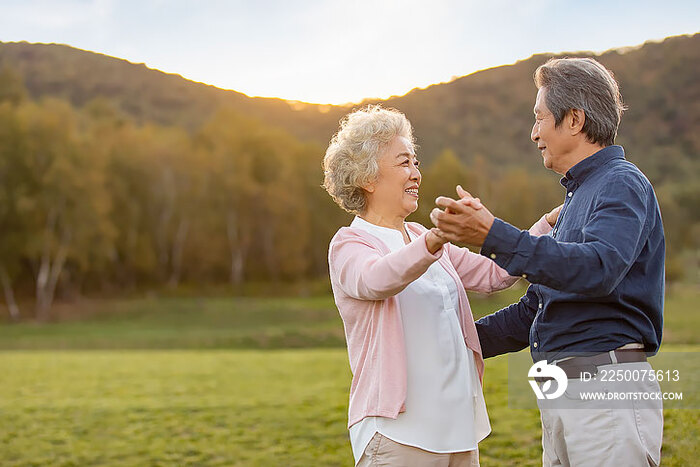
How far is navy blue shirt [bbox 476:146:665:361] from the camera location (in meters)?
2.08

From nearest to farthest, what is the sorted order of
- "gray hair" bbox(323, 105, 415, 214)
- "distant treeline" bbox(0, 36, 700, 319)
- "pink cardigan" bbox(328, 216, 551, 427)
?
"pink cardigan" bbox(328, 216, 551, 427) → "gray hair" bbox(323, 105, 415, 214) → "distant treeline" bbox(0, 36, 700, 319)

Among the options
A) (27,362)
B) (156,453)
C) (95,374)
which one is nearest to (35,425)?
(156,453)

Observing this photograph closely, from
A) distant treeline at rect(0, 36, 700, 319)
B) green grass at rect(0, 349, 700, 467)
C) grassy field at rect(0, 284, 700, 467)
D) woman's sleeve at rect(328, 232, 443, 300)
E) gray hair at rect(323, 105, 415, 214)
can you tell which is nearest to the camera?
woman's sleeve at rect(328, 232, 443, 300)

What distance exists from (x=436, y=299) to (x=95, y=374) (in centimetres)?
1261

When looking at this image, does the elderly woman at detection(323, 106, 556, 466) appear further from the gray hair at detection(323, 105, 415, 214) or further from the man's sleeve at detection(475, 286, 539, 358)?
the man's sleeve at detection(475, 286, 539, 358)

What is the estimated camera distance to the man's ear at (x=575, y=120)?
244 cm

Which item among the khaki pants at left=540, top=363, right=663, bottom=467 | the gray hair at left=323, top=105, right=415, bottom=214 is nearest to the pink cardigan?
the gray hair at left=323, top=105, right=415, bottom=214

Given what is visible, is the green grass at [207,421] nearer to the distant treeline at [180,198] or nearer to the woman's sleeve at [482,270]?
the woman's sleeve at [482,270]

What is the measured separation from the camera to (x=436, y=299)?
265 centimetres

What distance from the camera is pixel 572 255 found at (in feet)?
6.79

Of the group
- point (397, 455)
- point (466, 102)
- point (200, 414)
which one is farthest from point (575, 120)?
point (466, 102)

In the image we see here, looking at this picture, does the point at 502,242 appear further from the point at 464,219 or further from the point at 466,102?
the point at 466,102

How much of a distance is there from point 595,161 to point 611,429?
2.96 ft

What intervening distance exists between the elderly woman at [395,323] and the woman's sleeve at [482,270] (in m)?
0.16
